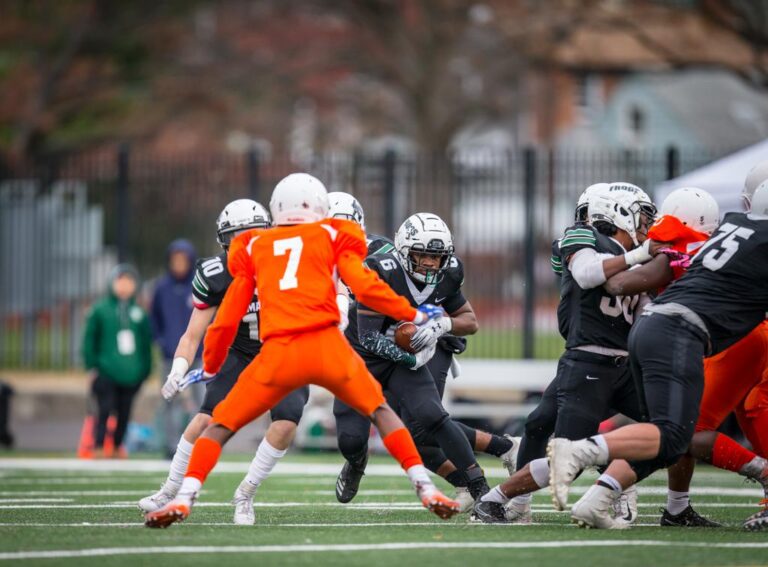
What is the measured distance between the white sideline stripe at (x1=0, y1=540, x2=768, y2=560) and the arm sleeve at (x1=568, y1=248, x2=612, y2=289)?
4.78 ft

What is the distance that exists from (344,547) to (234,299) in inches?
62.4

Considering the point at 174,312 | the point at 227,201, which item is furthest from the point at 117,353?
the point at 227,201

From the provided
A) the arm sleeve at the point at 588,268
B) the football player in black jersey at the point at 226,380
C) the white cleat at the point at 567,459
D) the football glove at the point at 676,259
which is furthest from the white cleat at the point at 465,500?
the football glove at the point at 676,259

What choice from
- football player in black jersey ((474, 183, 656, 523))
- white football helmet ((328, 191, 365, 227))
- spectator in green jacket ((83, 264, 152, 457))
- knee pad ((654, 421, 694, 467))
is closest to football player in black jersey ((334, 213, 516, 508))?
white football helmet ((328, 191, 365, 227))

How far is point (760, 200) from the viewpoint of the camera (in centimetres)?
795

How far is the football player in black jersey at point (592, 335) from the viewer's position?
26.8 ft

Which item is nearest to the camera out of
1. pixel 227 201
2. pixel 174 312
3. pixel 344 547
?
pixel 344 547

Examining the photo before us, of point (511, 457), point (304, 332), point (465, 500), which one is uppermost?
point (304, 332)

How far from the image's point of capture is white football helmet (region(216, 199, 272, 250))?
9172mm

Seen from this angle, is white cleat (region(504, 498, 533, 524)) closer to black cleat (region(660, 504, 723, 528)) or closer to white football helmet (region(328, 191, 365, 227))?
black cleat (region(660, 504, 723, 528))

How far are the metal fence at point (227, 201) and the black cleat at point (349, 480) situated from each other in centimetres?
979

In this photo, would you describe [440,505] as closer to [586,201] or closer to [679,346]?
[679,346]

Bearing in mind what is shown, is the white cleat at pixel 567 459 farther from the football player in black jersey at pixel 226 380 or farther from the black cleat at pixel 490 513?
the football player in black jersey at pixel 226 380

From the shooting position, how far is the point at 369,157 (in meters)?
19.5
